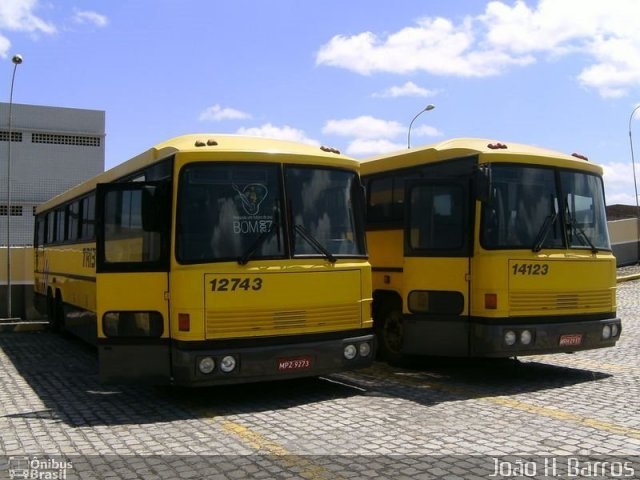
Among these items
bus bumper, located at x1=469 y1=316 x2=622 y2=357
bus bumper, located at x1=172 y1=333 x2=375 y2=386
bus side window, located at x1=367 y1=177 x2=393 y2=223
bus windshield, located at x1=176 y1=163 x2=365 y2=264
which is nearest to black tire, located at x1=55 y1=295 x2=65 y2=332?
bus side window, located at x1=367 y1=177 x2=393 y2=223

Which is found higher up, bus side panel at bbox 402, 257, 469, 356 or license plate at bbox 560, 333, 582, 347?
bus side panel at bbox 402, 257, 469, 356

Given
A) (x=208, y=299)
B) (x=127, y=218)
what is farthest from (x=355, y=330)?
(x=127, y=218)

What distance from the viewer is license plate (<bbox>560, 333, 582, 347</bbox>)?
342 inches

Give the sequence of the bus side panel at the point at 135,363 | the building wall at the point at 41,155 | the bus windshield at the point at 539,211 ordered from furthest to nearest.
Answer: the building wall at the point at 41,155 → the bus windshield at the point at 539,211 → the bus side panel at the point at 135,363

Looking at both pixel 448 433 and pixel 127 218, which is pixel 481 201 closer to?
pixel 448 433

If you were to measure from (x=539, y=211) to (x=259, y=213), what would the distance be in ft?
12.0

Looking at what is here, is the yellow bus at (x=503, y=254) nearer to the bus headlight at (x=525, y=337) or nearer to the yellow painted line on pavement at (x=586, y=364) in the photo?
the bus headlight at (x=525, y=337)

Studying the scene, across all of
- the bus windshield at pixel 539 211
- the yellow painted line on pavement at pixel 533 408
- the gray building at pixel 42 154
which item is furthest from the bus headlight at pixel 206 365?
the gray building at pixel 42 154

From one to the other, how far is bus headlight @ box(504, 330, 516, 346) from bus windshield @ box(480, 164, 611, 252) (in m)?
1.06

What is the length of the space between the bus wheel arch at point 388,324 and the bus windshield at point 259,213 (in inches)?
80.8

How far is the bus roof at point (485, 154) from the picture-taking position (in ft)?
28.6

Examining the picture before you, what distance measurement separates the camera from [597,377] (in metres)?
9.12

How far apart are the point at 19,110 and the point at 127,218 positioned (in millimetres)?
43588

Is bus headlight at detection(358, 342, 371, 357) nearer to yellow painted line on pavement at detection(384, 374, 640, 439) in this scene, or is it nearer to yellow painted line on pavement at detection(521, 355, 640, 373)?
yellow painted line on pavement at detection(384, 374, 640, 439)
